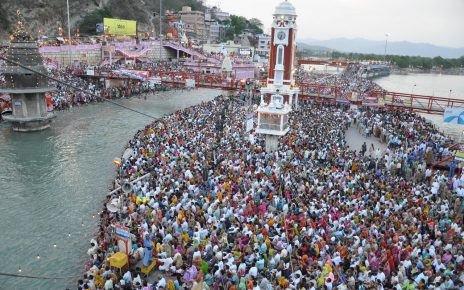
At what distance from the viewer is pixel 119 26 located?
6372 cm

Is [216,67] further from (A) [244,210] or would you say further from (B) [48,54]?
(A) [244,210]

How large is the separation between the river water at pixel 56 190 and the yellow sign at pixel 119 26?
33362 millimetres

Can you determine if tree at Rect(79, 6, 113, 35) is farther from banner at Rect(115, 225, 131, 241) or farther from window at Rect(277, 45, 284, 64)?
banner at Rect(115, 225, 131, 241)

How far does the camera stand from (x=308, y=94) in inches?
1325

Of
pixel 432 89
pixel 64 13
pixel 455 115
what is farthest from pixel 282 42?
pixel 432 89

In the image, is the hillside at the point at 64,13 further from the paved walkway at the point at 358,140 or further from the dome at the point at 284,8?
the paved walkway at the point at 358,140

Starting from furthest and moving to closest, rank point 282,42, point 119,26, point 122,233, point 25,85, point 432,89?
point 432,89, point 119,26, point 282,42, point 25,85, point 122,233

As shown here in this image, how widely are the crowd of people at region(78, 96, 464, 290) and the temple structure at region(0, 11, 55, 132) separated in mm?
9752

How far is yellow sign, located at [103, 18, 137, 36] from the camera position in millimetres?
61219

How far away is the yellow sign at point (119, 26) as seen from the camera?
61.2m

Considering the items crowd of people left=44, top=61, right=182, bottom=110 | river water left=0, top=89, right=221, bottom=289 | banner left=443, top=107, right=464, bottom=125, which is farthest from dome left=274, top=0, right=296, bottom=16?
banner left=443, top=107, right=464, bottom=125

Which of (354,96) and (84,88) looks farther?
(84,88)

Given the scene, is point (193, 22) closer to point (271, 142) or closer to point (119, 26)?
point (119, 26)

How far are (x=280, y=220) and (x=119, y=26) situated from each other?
5902cm
